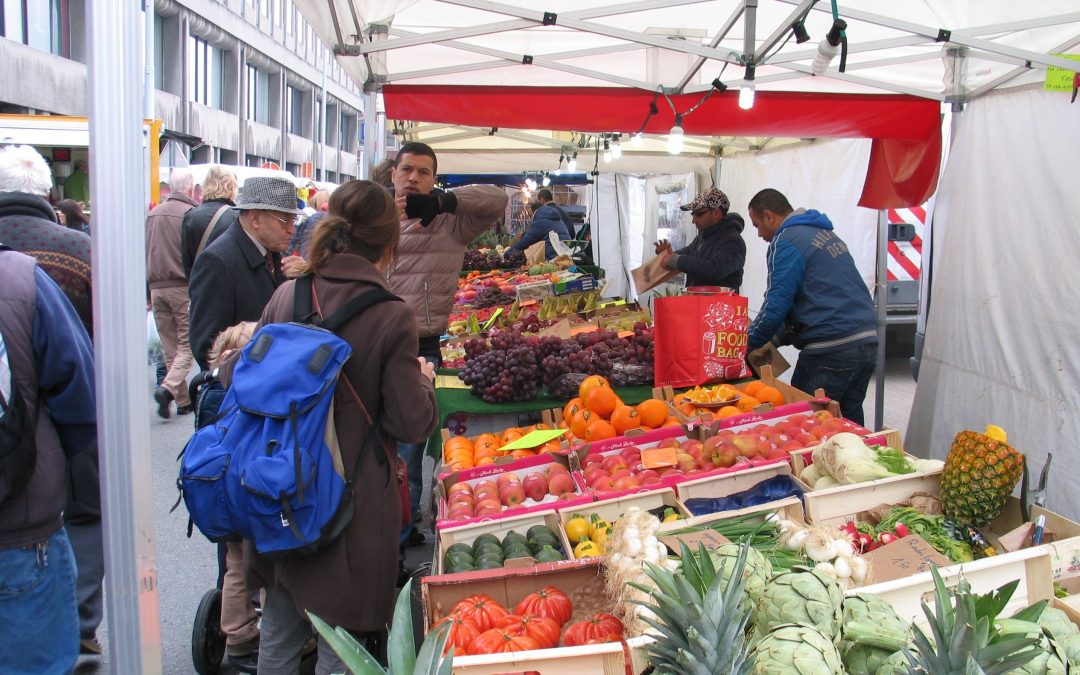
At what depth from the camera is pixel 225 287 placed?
3.55 meters

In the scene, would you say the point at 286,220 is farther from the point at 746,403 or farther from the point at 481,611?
the point at 746,403

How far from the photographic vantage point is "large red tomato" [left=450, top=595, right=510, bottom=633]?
237 centimetres

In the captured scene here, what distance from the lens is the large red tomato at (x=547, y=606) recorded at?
96.7 inches

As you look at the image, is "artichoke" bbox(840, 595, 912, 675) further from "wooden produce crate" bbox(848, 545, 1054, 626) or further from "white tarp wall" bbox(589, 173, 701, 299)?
"white tarp wall" bbox(589, 173, 701, 299)

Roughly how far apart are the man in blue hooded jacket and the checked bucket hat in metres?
2.94

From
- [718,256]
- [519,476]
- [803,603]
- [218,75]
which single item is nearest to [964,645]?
[803,603]

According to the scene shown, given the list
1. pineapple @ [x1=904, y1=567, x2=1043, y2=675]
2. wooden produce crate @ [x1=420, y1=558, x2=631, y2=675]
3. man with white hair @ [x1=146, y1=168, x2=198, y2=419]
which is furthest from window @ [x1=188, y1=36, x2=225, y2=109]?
pineapple @ [x1=904, y1=567, x2=1043, y2=675]

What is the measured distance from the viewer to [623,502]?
3201 mm

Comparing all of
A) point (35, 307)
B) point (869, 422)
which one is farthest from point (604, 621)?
point (869, 422)

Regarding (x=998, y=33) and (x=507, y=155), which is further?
(x=507, y=155)

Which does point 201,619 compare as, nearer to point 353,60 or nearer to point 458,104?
point 353,60

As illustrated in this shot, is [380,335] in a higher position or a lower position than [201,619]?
higher

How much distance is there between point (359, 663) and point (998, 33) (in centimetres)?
439

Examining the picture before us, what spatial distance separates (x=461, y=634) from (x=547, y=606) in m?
0.32
